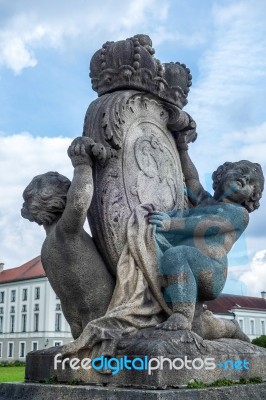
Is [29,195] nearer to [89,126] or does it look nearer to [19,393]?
[89,126]

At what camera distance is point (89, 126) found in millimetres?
5016

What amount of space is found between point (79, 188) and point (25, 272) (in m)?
58.9

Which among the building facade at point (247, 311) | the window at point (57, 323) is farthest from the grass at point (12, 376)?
the window at point (57, 323)

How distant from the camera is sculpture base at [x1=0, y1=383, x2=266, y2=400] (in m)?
3.49

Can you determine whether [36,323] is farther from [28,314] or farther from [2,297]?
[2,297]

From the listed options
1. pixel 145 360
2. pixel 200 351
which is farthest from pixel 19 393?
pixel 200 351

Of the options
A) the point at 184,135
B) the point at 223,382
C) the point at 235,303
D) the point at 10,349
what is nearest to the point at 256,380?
the point at 223,382

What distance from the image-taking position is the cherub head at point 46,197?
466cm

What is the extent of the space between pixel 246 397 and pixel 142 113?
109 inches

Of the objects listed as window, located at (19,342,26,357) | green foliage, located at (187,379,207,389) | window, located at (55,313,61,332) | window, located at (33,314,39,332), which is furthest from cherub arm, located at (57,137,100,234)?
window, located at (19,342,26,357)

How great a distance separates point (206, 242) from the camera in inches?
Result: 181

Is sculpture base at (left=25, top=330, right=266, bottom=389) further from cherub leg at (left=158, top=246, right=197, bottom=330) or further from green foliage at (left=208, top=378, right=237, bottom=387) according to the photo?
cherub leg at (left=158, top=246, right=197, bottom=330)

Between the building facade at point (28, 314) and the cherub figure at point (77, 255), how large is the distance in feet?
170

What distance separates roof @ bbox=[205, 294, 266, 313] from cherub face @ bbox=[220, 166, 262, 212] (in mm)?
39151
